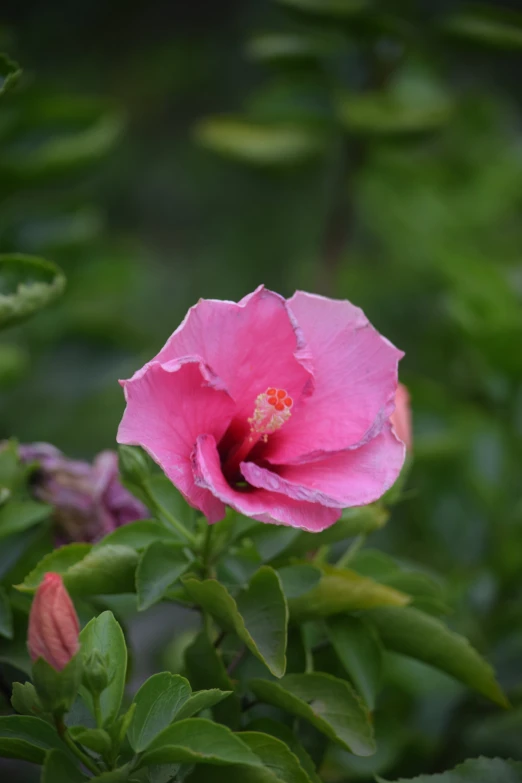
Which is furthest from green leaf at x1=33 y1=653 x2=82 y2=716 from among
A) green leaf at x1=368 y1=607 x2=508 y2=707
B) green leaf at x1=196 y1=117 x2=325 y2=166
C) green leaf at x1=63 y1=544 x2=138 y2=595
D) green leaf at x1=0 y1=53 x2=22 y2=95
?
green leaf at x1=196 y1=117 x2=325 y2=166

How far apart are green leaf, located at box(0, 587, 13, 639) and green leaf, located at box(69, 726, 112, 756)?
0.13m

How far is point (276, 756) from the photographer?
75 cm

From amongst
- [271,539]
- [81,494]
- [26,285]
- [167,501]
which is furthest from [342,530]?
[26,285]

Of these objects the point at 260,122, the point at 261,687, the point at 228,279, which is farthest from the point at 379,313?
the point at 261,687

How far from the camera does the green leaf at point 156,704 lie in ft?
2.37

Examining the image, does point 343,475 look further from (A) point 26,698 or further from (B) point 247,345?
(A) point 26,698

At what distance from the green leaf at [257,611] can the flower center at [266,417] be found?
102 millimetres

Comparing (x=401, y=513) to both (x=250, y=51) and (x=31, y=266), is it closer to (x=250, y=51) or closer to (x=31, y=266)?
(x=250, y=51)

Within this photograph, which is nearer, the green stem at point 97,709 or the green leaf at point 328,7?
the green stem at point 97,709

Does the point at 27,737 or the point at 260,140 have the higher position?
the point at 260,140

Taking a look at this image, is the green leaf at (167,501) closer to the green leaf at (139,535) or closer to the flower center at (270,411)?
the green leaf at (139,535)

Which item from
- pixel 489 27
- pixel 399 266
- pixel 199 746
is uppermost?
pixel 489 27

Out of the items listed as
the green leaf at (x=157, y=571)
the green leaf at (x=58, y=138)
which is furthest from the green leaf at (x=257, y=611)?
the green leaf at (x=58, y=138)

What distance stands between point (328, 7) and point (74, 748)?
4.02ft
